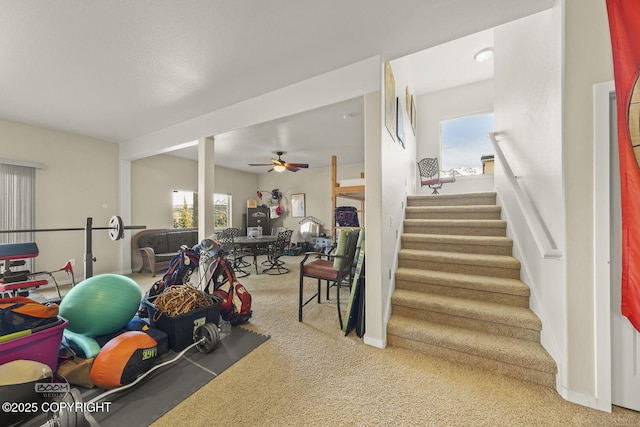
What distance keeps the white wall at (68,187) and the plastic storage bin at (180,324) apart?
11.4 feet

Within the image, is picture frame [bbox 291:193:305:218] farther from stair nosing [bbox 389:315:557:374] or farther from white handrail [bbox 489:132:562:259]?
white handrail [bbox 489:132:562:259]

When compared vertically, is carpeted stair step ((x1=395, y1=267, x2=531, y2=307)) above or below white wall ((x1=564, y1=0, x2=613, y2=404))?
below

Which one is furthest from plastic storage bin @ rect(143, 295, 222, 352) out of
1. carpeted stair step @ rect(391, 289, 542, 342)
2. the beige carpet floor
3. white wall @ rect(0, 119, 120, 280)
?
white wall @ rect(0, 119, 120, 280)

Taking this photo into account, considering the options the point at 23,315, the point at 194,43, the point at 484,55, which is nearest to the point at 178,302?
the point at 23,315

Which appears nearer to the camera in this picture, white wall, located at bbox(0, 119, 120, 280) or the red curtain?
the red curtain

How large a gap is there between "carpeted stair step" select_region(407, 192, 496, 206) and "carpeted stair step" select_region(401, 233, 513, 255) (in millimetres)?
940

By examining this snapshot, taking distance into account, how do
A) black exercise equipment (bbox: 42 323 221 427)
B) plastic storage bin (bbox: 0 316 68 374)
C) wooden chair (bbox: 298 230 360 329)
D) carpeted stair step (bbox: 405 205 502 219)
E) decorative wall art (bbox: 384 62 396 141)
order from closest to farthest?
1. black exercise equipment (bbox: 42 323 221 427)
2. plastic storage bin (bbox: 0 316 68 374)
3. decorative wall art (bbox: 384 62 396 141)
4. wooden chair (bbox: 298 230 360 329)
5. carpeted stair step (bbox: 405 205 502 219)

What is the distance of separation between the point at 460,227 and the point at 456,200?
2.39 ft

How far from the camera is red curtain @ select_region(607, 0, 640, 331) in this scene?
51.8 inches

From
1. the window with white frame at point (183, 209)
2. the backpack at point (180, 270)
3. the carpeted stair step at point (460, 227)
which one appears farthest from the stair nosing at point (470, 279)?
the window with white frame at point (183, 209)

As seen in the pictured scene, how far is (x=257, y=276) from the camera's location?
4797mm

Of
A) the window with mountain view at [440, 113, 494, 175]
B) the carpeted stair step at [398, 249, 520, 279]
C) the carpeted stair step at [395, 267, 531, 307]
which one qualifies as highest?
the window with mountain view at [440, 113, 494, 175]

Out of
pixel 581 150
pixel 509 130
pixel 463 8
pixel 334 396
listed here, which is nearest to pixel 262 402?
pixel 334 396

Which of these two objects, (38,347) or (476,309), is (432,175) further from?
(38,347)
